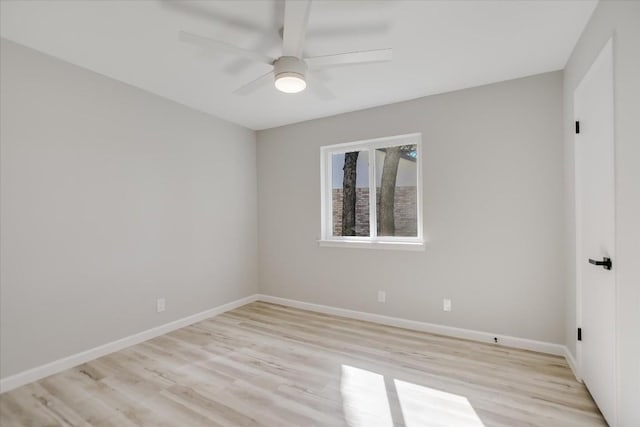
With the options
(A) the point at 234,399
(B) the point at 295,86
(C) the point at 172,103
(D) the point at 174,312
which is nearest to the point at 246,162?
(C) the point at 172,103

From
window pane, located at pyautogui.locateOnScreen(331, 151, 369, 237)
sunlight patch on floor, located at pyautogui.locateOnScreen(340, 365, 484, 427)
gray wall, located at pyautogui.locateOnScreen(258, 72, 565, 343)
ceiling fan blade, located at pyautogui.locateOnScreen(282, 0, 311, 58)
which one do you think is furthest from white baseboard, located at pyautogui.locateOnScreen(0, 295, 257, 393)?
ceiling fan blade, located at pyautogui.locateOnScreen(282, 0, 311, 58)

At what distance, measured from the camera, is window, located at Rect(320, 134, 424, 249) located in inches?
134

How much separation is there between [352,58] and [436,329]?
2.71m

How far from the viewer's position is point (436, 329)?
3.15 meters

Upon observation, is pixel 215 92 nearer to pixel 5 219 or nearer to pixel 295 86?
pixel 295 86

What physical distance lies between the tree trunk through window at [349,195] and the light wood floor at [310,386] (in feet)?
4.38

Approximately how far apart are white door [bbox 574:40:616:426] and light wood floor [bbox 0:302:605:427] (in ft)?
0.89

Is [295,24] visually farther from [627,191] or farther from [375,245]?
[375,245]

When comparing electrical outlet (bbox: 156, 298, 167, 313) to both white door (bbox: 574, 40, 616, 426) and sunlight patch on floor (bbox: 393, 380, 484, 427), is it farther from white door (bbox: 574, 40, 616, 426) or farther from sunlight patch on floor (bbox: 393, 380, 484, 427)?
white door (bbox: 574, 40, 616, 426)

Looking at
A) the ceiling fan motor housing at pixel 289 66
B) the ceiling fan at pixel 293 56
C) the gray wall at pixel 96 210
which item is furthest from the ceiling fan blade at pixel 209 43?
the gray wall at pixel 96 210

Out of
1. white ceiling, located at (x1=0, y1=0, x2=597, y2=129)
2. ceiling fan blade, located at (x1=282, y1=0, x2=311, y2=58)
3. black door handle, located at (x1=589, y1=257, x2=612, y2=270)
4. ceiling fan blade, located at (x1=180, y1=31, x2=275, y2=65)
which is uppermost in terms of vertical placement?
white ceiling, located at (x1=0, y1=0, x2=597, y2=129)

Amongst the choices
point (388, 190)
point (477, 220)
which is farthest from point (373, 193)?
point (477, 220)

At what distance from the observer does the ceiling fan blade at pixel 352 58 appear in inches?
72.4

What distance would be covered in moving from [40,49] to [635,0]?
145 inches
